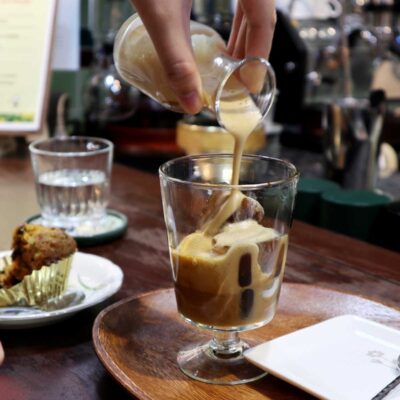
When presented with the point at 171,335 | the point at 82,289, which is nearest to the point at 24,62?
the point at 82,289

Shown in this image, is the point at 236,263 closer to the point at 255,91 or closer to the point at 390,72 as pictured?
the point at 255,91

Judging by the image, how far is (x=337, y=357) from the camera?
0.76m

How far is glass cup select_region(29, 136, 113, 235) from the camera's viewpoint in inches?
49.4

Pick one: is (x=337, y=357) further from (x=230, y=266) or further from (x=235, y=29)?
(x=235, y=29)

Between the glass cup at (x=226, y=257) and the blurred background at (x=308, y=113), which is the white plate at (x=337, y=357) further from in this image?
the blurred background at (x=308, y=113)

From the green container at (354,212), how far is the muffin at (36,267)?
661 millimetres

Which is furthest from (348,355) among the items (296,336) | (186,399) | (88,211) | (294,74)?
(294,74)

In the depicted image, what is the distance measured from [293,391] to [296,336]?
0.32 feet

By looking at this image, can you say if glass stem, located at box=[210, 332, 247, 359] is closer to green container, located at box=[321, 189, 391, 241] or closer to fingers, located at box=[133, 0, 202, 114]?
fingers, located at box=[133, 0, 202, 114]

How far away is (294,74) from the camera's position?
2.48 meters

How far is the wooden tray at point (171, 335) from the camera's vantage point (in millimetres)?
715

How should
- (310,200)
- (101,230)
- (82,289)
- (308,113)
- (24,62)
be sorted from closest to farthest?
(82,289) → (101,230) → (310,200) → (24,62) → (308,113)

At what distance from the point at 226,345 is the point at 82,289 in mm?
250

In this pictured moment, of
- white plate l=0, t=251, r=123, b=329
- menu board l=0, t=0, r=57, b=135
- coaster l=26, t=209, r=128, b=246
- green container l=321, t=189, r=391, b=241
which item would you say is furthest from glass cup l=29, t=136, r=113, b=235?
menu board l=0, t=0, r=57, b=135
